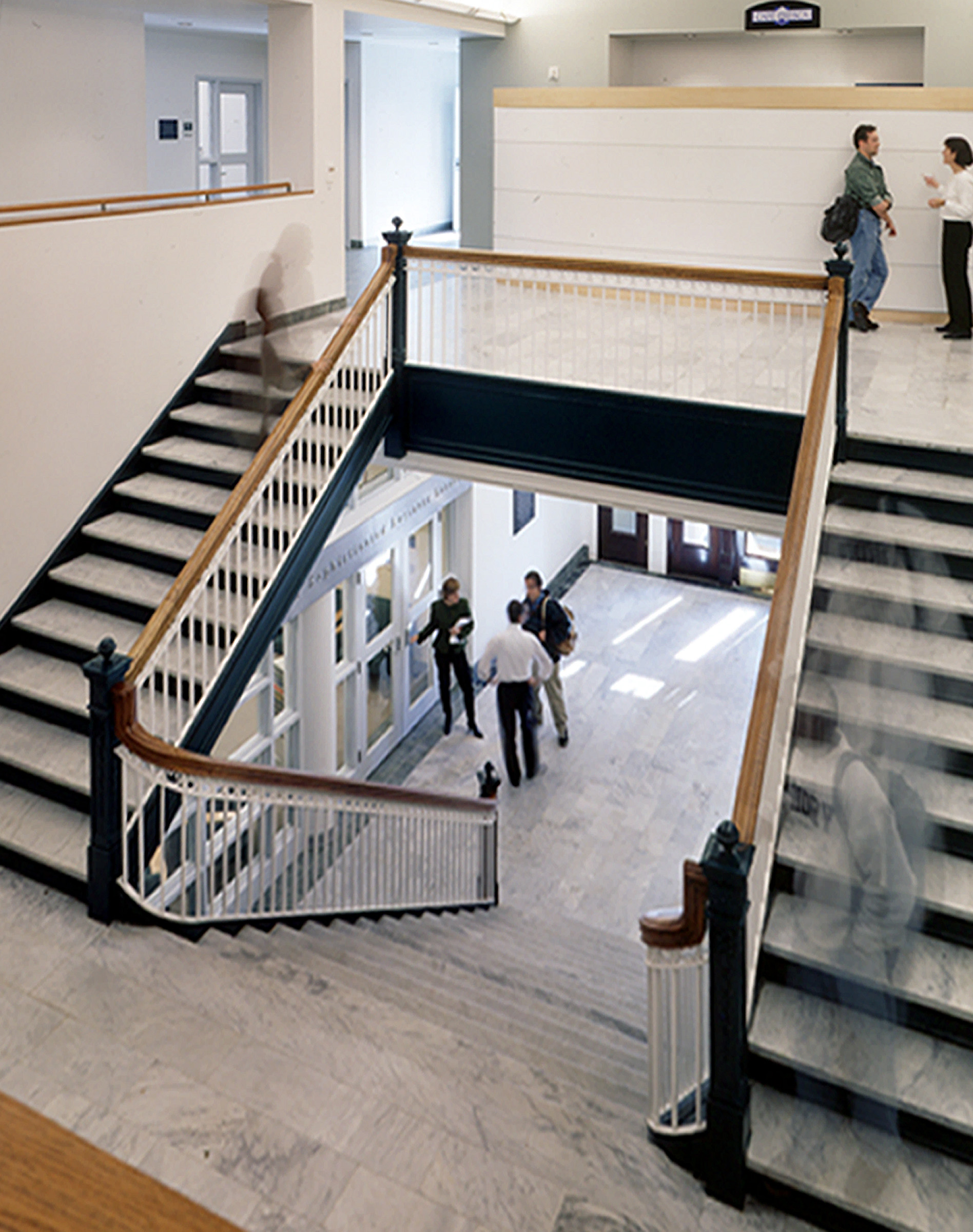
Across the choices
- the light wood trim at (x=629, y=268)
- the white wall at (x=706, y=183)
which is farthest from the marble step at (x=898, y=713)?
the white wall at (x=706, y=183)

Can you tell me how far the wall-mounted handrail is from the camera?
243 inches

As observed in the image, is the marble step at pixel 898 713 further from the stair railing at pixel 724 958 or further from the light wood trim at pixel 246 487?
the light wood trim at pixel 246 487

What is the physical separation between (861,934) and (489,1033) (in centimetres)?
144

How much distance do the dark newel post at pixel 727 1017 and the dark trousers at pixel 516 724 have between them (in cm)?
567

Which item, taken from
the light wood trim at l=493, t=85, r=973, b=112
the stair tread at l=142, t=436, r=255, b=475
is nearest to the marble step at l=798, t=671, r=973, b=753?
the stair tread at l=142, t=436, r=255, b=475

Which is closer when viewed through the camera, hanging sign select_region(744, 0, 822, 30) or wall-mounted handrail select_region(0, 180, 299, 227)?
wall-mounted handrail select_region(0, 180, 299, 227)

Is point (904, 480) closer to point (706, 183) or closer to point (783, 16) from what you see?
point (706, 183)

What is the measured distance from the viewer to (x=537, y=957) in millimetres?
6086

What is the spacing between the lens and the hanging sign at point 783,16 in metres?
10.1

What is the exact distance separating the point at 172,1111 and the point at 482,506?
8828mm

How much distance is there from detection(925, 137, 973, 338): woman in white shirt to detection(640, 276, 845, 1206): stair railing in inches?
215

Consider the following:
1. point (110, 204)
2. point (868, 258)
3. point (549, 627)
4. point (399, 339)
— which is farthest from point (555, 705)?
point (110, 204)

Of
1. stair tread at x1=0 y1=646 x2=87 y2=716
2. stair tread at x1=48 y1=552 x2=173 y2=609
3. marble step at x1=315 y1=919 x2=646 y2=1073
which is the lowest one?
marble step at x1=315 y1=919 x2=646 y2=1073

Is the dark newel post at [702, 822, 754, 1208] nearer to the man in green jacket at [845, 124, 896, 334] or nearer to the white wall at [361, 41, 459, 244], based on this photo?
the man in green jacket at [845, 124, 896, 334]
